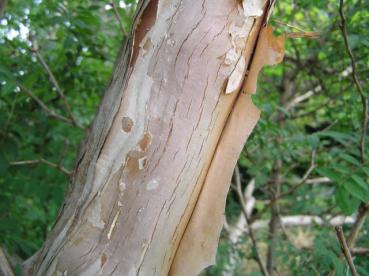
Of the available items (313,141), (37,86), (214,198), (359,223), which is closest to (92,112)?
(37,86)

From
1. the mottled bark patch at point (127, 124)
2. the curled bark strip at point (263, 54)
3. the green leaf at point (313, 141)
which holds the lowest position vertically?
the green leaf at point (313, 141)

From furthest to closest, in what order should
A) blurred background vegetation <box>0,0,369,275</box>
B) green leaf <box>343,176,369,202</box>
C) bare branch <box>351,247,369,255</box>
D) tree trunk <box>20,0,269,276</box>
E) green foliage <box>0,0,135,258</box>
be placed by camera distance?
green foliage <box>0,0,135,258</box>
blurred background vegetation <box>0,0,369,275</box>
bare branch <box>351,247,369,255</box>
green leaf <box>343,176,369,202</box>
tree trunk <box>20,0,269,276</box>

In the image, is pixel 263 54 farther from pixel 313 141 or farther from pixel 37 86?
pixel 37 86

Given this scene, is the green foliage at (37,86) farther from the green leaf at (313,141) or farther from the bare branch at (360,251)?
the bare branch at (360,251)

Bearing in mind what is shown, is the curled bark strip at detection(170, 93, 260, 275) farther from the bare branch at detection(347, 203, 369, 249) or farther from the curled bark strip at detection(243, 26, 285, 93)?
the bare branch at detection(347, 203, 369, 249)

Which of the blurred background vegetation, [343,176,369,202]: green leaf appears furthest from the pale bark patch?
[343,176,369,202]: green leaf

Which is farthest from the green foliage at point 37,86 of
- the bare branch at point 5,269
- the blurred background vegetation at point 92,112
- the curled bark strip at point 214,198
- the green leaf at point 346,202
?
the green leaf at point 346,202

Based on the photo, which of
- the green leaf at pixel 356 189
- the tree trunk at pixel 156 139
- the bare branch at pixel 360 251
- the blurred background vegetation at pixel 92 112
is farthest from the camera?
the blurred background vegetation at pixel 92 112
